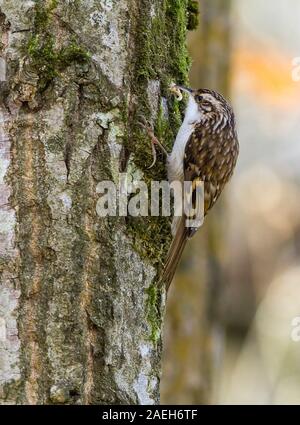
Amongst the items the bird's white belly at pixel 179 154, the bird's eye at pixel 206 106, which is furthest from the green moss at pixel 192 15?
the bird's eye at pixel 206 106

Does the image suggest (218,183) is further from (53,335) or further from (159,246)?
(53,335)

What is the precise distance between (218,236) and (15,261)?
287cm

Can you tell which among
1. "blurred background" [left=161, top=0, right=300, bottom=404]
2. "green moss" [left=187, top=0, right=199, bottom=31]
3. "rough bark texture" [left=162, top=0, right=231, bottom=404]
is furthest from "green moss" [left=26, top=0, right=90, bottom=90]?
"blurred background" [left=161, top=0, right=300, bottom=404]

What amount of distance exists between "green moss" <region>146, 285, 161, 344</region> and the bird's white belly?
1.59 ft

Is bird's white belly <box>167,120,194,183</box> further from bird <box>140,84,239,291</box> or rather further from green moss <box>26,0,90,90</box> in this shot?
green moss <box>26,0,90,90</box>

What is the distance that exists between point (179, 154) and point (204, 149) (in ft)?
1.41

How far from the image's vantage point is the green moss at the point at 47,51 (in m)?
2.27

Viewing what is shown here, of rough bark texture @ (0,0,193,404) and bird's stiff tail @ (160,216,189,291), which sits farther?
bird's stiff tail @ (160,216,189,291)

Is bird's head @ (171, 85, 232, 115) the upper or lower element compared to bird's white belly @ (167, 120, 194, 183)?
upper

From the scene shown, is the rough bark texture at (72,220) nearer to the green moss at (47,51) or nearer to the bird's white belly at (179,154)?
the green moss at (47,51)

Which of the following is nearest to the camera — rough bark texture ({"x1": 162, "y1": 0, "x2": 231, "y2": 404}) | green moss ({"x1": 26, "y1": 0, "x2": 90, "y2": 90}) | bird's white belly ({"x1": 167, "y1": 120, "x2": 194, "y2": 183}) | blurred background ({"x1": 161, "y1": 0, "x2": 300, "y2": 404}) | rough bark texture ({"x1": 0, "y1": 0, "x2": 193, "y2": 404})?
rough bark texture ({"x1": 0, "y1": 0, "x2": 193, "y2": 404})

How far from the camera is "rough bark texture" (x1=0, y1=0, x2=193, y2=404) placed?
6.98ft

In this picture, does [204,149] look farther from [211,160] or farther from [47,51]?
[47,51]

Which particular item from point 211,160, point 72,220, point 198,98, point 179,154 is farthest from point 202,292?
point 72,220
